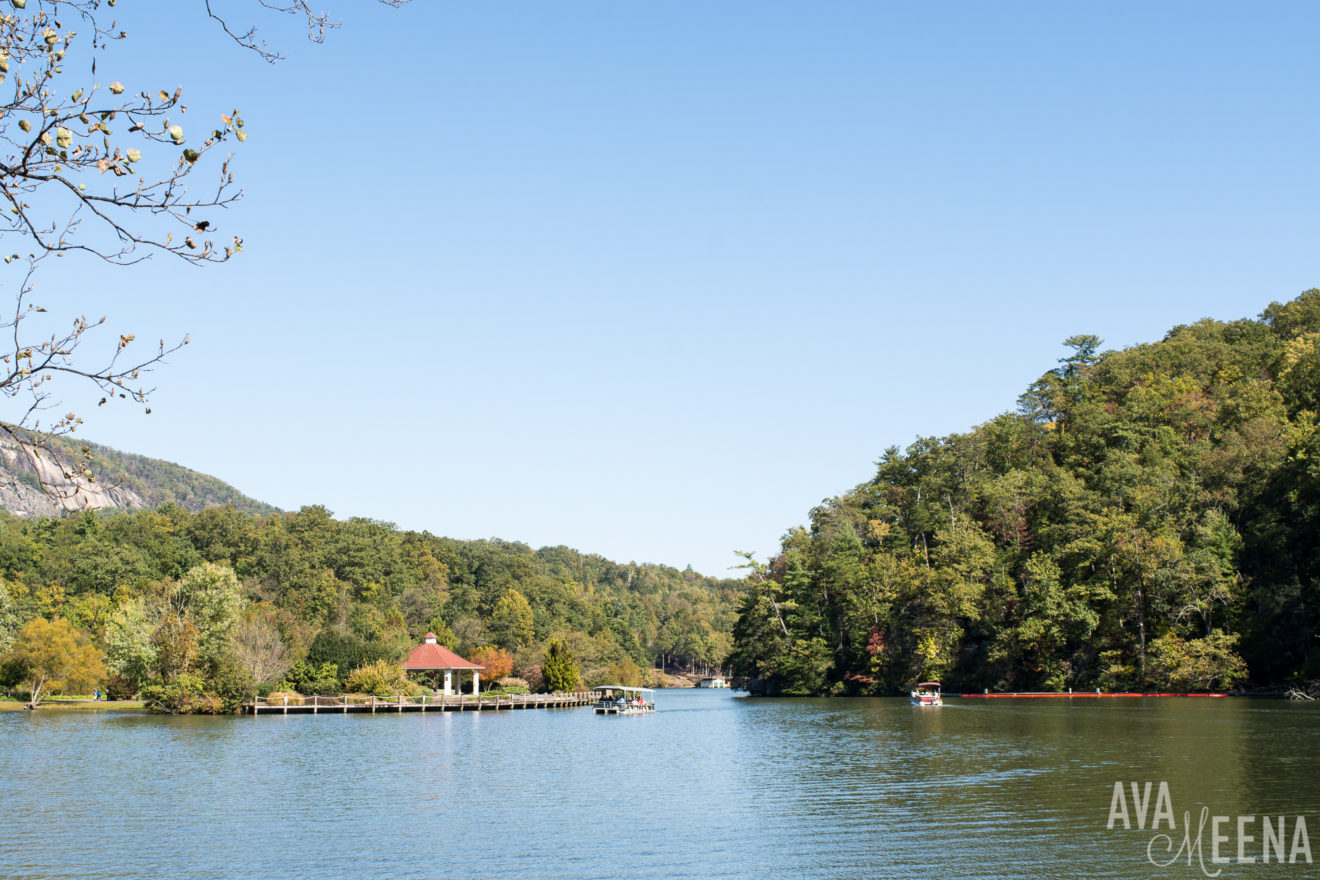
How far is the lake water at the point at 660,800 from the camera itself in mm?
18469

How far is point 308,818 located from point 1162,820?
779 inches

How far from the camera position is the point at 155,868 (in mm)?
18422

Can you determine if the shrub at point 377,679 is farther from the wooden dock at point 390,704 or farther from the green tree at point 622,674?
the green tree at point 622,674

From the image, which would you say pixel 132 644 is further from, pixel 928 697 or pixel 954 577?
pixel 954 577

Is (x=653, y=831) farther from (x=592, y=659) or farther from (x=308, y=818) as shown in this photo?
(x=592, y=659)

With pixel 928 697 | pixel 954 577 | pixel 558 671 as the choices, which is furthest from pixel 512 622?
pixel 928 697

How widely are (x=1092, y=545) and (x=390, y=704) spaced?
Result: 51648mm

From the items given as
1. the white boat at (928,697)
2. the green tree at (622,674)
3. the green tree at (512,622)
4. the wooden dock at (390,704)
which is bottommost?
the green tree at (622,674)

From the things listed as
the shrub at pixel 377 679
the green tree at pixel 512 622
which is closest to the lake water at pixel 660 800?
the shrub at pixel 377 679

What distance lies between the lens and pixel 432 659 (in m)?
79.9

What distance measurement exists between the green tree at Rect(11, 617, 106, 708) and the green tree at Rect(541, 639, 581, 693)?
36.8 meters

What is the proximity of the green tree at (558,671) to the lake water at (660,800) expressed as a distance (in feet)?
142

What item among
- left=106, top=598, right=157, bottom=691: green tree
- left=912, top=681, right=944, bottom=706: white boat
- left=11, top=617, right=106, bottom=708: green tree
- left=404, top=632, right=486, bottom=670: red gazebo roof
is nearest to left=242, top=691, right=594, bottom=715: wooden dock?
left=404, top=632, right=486, bottom=670: red gazebo roof

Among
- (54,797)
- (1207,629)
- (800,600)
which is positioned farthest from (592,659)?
(54,797)
